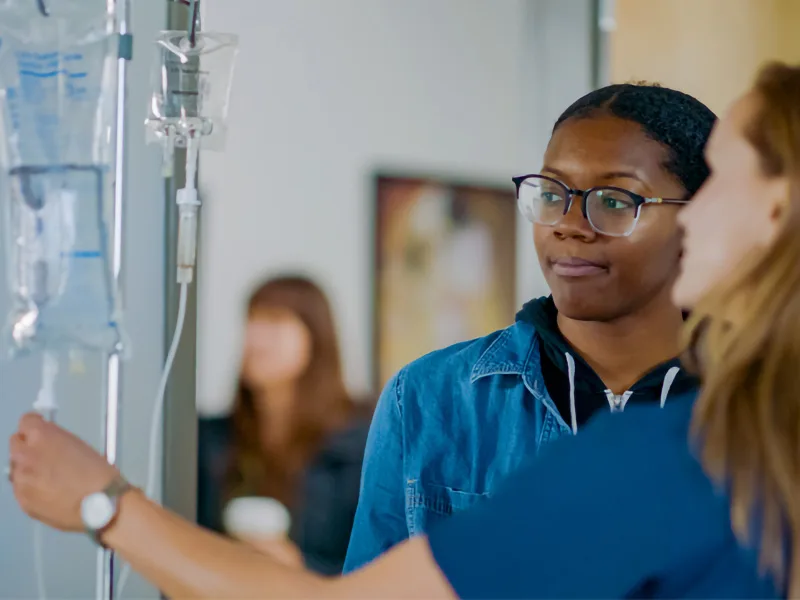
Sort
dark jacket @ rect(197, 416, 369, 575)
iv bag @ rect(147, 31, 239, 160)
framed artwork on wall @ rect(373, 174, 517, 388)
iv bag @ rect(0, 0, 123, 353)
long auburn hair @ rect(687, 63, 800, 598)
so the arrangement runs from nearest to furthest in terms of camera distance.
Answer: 1. long auburn hair @ rect(687, 63, 800, 598)
2. iv bag @ rect(0, 0, 123, 353)
3. iv bag @ rect(147, 31, 239, 160)
4. dark jacket @ rect(197, 416, 369, 575)
5. framed artwork on wall @ rect(373, 174, 517, 388)

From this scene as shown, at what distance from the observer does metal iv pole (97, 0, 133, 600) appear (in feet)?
3.09

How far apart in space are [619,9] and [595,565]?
6.74 ft


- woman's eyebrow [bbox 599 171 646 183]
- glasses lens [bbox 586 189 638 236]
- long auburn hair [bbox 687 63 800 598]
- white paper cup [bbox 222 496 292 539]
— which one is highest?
woman's eyebrow [bbox 599 171 646 183]

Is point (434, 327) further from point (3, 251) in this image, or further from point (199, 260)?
point (3, 251)

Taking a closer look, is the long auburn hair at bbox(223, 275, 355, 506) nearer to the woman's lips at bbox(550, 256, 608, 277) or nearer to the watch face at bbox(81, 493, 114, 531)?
the woman's lips at bbox(550, 256, 608, 277)

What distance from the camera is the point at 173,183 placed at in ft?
4.70

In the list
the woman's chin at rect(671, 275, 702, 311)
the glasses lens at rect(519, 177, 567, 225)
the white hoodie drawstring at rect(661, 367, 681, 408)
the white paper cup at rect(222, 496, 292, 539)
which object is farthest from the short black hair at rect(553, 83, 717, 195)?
the white paper cup at rect(222, 496, 292, 539)

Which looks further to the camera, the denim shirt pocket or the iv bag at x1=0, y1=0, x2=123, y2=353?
the denim shirt pocket

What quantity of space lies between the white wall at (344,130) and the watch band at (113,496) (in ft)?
2.63

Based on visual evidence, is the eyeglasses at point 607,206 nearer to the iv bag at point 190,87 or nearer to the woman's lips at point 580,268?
the woman's lips at point 580,268

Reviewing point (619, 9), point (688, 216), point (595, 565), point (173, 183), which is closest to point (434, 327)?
point (173, 183)

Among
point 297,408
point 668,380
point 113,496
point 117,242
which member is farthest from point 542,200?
point 297,408

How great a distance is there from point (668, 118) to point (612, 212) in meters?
0.16

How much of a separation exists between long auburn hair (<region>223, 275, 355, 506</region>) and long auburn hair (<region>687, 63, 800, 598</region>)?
117cm
